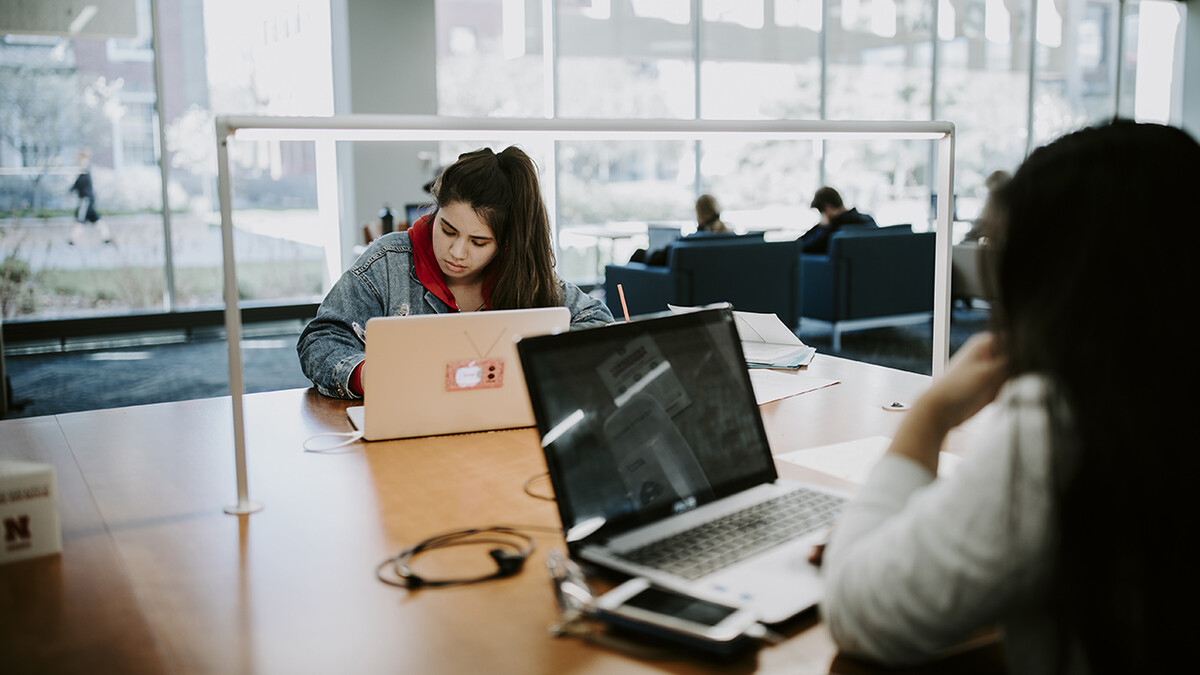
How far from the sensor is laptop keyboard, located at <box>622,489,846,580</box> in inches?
39.0

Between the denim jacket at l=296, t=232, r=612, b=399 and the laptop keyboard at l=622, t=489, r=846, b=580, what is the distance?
84 centimetres

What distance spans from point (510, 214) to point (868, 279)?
477 cm

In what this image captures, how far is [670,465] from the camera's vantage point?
1.09 m

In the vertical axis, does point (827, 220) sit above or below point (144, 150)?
below

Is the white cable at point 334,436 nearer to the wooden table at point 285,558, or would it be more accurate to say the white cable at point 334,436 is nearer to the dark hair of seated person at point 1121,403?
the wooden table at point 285,558

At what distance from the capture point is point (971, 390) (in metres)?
0.86

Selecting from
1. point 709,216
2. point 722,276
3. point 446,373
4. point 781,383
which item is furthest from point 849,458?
point 709,216

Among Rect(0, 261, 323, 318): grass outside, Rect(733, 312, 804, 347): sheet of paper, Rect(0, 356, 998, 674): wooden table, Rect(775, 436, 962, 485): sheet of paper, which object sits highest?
Rect(733, 312, 804, 347): sheet of paper

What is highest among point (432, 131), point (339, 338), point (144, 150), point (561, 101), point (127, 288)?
point (561, 101)

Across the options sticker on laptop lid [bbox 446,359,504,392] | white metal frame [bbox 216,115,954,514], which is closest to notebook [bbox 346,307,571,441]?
sticker on laptop lid [bbox 446,359,504,392]

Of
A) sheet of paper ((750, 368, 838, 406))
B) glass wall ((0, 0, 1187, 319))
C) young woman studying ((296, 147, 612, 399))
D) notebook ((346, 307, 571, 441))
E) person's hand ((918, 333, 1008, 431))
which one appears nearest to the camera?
person's hand ((918, 333, 1008, 431))

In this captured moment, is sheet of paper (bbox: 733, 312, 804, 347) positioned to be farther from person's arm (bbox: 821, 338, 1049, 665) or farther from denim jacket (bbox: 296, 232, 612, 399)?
person's arm (bbox: 821, 338, 1049, 665)

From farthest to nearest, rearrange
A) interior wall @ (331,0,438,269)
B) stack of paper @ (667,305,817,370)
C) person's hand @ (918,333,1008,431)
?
interior wall @ (331,0,438,269) < stack of paper @ (667,305,817,370) < person's hand @ (918,333,1008,431)

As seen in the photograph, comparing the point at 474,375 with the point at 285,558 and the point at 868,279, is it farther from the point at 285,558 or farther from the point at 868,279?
the point at 868,279
